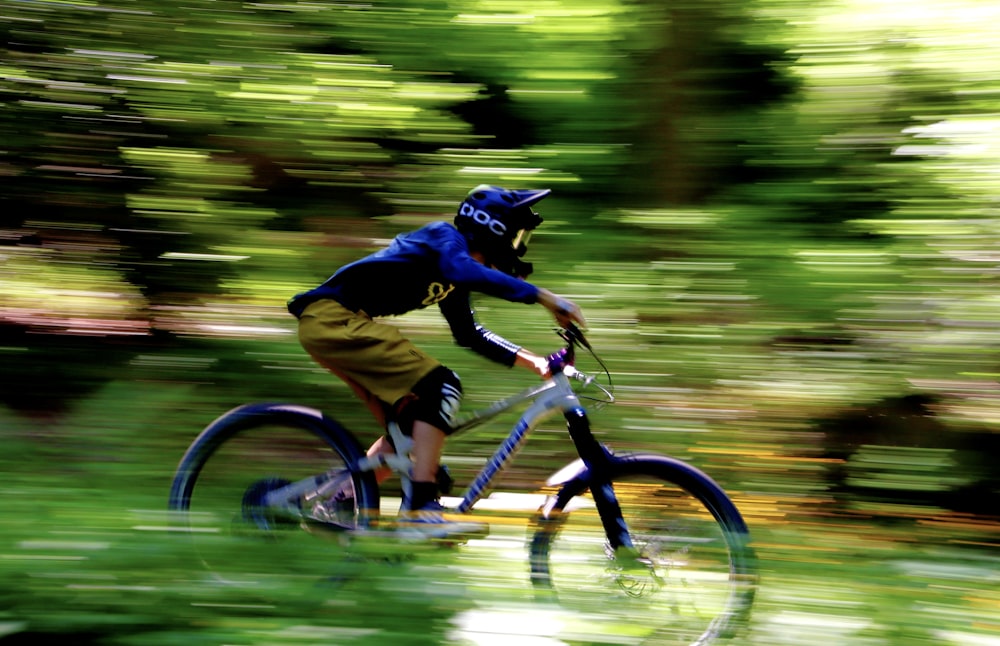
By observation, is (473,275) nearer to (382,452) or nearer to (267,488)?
(382,452)

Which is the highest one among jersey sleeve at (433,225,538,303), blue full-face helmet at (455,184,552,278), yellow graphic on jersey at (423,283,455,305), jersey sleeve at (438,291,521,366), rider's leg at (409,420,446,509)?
blue full-face helmet at (455,184,552,278)

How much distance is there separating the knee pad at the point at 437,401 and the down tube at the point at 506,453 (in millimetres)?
207

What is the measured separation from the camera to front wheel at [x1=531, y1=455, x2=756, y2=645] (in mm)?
3213

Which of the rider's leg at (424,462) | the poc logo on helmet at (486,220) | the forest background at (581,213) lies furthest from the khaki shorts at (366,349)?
the forest background at (581,213)

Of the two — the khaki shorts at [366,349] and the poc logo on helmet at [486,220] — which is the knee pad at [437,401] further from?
the poc logo on helmet at [486,220]

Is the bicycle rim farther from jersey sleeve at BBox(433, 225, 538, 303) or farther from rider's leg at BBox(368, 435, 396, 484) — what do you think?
jersey sleeve at BBox(433, 225, 538, 303)

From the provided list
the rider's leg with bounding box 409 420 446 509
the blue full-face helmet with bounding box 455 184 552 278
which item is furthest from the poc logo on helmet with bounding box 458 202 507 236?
the rider's leg with bounding box 409 420 446 509

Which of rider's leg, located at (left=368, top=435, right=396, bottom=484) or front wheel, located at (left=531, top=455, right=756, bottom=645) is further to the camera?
rider's leg, located at (left=368, top=435, right=396, bottom=484)

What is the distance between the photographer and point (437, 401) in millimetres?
3328

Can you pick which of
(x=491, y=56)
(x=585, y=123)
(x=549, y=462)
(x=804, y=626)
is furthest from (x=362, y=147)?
(x=804, y=626)

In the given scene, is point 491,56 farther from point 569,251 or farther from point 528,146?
point 569,251

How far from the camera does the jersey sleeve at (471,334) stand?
3402mm

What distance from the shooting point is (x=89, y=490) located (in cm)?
373

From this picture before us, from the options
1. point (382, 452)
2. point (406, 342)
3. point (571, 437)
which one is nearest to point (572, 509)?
point (571, 437)
